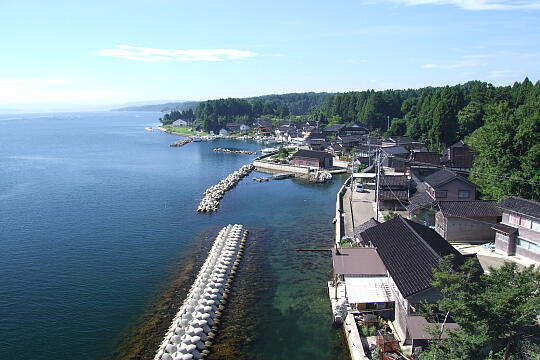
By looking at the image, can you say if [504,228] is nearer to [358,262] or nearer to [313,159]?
[358,262]

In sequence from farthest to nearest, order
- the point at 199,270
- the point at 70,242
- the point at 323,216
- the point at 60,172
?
the point at 60,172, the point at 323,216, the point at 70,242, the point at 199,270

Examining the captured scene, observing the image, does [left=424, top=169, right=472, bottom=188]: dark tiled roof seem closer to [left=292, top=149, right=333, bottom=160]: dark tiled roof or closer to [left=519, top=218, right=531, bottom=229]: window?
[left=519, top=218, right=531, bottom=229]: window

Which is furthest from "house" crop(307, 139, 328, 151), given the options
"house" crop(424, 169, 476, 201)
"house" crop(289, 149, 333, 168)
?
"house" crop(424, 169, 476, 201)

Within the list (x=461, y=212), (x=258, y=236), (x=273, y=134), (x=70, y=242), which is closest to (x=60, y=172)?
(x=70, y=242)

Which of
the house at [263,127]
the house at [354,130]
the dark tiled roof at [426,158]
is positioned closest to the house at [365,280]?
the dark tiled roof at [426,158]

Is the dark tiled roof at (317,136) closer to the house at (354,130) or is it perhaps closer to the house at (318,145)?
the house at (354,130)

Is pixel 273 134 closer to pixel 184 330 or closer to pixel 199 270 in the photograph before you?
pixel 199 270

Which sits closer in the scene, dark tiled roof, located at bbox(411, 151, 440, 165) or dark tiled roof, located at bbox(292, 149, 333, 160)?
dark tiled roof, located at bbox(411, 151, 440, 165)
